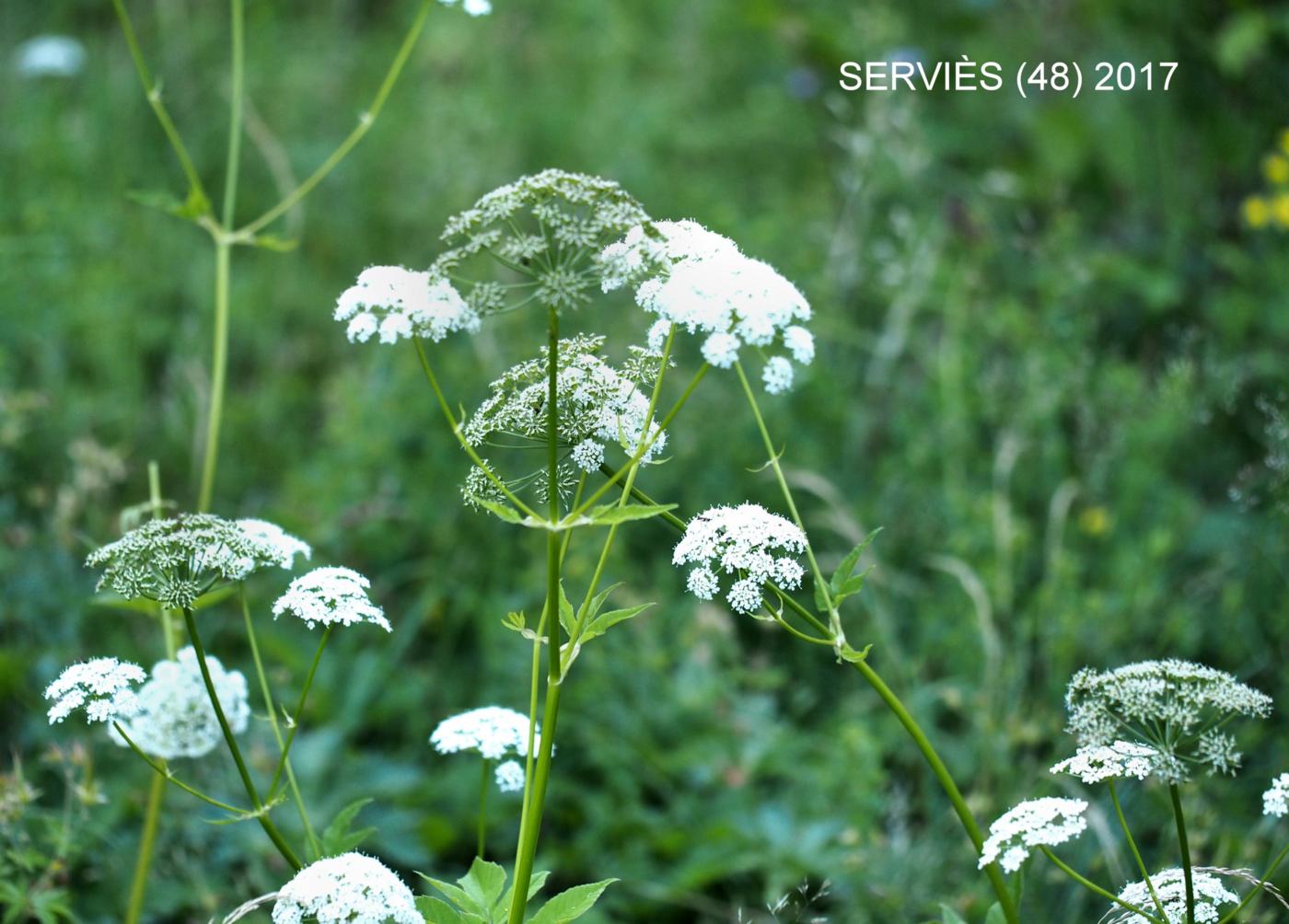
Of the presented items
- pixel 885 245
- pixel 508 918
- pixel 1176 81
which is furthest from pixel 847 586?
pixel 1176 81

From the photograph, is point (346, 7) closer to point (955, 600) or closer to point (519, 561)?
point (519, 561)

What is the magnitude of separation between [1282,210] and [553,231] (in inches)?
171

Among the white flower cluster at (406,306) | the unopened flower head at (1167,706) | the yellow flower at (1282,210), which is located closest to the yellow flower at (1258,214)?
the yellow flower at (1282,210)

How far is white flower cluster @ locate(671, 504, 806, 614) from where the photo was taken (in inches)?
75.0

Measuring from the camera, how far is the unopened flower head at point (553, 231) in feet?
5.85

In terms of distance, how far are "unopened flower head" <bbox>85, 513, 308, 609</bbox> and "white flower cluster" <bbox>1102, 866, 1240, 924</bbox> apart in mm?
1557

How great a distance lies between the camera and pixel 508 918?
76.3 inches

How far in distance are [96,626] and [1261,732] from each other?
Answer: 12.2 ft

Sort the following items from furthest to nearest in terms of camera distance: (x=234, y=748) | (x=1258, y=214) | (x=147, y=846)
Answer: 1. (x=1258, y=214)
2. (x=147, y=846)
3. (x=234, y=748)

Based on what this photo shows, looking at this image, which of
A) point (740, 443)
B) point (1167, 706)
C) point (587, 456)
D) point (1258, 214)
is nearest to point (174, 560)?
point (587, 456)

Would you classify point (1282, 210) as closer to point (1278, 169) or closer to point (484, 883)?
point (1278, 169)

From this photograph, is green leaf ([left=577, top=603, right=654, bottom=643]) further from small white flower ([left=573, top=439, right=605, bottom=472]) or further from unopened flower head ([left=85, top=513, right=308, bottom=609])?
unopened flower head ([left=85, top=513, right=308, bottom=609])

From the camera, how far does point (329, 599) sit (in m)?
2.11

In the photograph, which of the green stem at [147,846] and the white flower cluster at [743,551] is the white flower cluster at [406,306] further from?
the green stem at [147,846]
